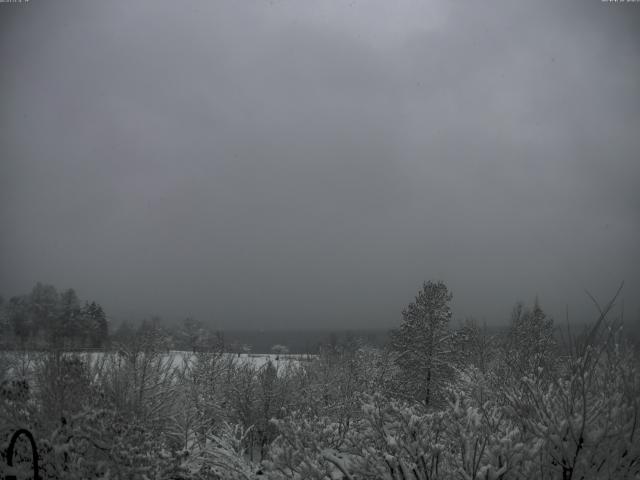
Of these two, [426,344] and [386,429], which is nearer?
[386,429]

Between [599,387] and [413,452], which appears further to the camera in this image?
[599,387]

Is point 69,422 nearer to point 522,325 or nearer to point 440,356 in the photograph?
point 440,356

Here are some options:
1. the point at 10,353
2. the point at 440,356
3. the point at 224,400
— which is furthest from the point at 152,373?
the point at 10,353

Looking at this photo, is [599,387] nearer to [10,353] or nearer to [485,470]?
[485,470]

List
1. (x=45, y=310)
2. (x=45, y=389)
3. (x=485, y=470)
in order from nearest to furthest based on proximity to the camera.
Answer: (x=485, y=470), (x=45, y=389), (x=45, y=310)

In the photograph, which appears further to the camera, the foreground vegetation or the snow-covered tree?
the snow-covered tree

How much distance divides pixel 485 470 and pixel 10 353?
45.8m

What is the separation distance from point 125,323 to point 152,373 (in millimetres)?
65211

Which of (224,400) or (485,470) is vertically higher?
(485,470)

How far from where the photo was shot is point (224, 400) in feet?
94.6

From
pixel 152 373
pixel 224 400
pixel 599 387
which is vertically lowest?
pixel 224 400

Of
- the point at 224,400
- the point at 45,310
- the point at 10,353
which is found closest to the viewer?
the point at 224,400

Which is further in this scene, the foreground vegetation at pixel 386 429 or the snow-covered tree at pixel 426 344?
the snow-covered tree at pixel 426 344

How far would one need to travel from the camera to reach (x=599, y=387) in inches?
339
